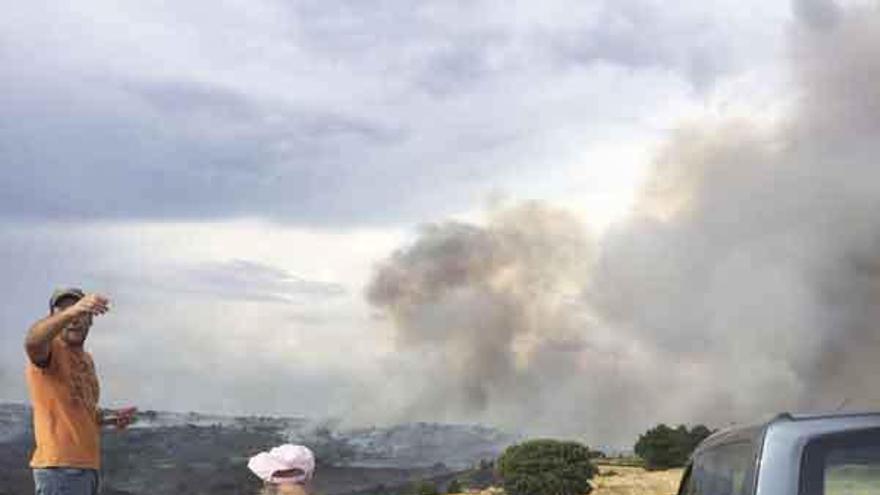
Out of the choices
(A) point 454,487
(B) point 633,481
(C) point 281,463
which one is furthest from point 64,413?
(A) point 454,487

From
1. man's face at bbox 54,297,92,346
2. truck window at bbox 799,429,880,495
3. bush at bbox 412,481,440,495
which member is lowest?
truck window at bbox 799,429,880,495

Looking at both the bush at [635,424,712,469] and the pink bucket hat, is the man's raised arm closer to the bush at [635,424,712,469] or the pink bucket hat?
the pink bucket hat

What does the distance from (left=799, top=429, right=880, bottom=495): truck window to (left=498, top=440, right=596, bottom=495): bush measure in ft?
122

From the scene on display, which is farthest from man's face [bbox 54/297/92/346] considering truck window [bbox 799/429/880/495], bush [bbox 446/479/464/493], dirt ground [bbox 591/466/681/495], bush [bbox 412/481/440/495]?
bush [bbox 446/479/464/493]

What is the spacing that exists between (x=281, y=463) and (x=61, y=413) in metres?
1.82

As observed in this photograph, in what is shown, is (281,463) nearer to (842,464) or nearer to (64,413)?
(64,413)

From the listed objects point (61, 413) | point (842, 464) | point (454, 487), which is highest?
point (454, 487)

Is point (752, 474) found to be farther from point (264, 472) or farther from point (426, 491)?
point (426, 491)

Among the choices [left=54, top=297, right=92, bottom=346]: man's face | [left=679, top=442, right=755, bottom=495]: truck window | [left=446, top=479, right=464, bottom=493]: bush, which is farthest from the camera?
[left=446, top=479, right=464, bottom=493]: bush

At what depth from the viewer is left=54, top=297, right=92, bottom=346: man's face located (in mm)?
6941

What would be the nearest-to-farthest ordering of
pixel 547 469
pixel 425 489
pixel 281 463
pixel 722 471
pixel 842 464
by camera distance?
pixel 842 464, pixel 722 471, pixel 281 463, pixel 547 469, pixel 425 489

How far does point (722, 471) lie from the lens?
523 cm

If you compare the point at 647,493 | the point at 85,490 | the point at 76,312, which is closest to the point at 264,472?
the point at 76,312

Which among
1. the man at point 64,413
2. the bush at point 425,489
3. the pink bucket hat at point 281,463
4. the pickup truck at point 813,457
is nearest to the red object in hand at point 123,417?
the man at point 64,413
